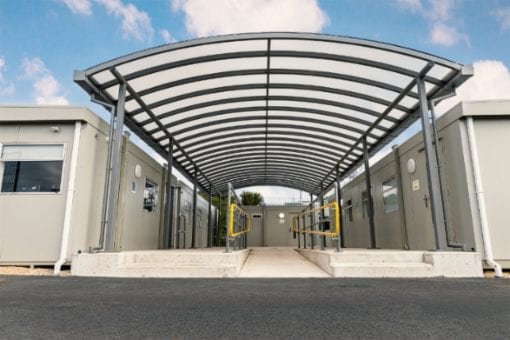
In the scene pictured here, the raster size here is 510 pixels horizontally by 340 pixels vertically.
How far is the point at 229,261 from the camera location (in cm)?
491

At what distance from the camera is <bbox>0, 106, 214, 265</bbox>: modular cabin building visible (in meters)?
5.60

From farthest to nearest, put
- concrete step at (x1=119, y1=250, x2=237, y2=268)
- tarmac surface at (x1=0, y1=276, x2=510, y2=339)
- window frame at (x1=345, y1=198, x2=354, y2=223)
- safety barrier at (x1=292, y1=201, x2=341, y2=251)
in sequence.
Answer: window frame at (x1=345, y1=198, x2=354, y2=223) → safety barrier at (x1=292, y1=201, x2=341, y2=251) → concrete step at (x1=119, y1=250, x2=237, y2=268) → tarmac surface at (x1=0, y1=276, x2=510, y2=339)

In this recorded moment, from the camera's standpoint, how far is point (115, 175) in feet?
18.0

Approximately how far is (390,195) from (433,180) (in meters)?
3.94

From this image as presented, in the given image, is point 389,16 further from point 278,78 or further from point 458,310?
point 458,310

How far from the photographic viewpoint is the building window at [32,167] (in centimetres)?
584

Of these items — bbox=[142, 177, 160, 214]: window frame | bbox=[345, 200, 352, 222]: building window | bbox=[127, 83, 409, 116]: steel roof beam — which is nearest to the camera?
bbox=[127, 83, 409, 116]: steel roof beam

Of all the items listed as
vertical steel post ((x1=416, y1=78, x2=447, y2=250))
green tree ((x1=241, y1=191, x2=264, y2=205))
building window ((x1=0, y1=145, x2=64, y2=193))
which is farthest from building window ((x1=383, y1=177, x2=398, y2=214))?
green tree ((x1=241, y1=191, x2=264, y2=205))

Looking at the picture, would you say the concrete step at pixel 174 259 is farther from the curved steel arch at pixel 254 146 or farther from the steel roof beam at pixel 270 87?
the curved steel arch at pixel 254 146

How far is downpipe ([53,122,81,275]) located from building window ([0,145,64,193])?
27 centimetres

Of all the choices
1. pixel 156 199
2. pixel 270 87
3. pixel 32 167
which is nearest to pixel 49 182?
pixel 32 167

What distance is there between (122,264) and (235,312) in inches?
122

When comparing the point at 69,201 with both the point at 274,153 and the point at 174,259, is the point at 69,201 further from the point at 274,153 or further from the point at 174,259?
the point at 274,153

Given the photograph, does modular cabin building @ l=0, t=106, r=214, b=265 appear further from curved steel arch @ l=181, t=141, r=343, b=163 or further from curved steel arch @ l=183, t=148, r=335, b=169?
curved steel arch @ l=183, t=148, r=335, b=169
